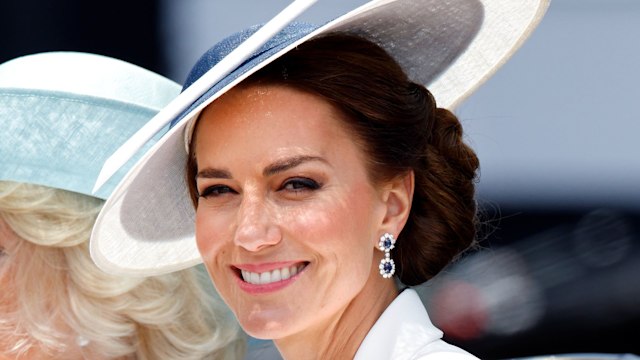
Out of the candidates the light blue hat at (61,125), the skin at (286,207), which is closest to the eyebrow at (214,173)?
the skin at (286,207)

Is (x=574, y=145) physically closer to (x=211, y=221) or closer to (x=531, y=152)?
(x=531, y=152)

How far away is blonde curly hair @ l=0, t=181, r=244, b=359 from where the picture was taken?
2.85 meters

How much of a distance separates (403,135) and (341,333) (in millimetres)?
404

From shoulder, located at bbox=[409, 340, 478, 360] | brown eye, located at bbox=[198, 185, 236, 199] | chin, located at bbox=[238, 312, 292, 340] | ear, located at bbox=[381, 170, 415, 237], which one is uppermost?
brown eye, located at bbox=[198, 185, 236, 199]

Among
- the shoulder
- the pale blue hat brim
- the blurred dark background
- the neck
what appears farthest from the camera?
the blurred dark background

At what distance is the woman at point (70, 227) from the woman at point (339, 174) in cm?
35

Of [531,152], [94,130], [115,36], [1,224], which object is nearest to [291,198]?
[94,130]

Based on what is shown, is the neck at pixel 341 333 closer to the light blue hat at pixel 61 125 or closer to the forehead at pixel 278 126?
the forehead at pixel 278 126

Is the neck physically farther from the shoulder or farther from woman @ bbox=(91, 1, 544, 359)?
the shoulder

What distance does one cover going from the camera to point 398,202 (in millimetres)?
2396

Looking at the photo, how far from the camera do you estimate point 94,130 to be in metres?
2.81

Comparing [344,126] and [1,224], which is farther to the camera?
[1,224]

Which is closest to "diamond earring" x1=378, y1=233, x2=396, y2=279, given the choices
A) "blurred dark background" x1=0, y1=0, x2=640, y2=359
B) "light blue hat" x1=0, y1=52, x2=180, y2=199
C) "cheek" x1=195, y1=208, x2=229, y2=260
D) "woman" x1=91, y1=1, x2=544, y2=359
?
"woman" x1=91, y1=1, x2=544, y2=359

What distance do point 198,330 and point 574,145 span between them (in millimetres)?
1422
